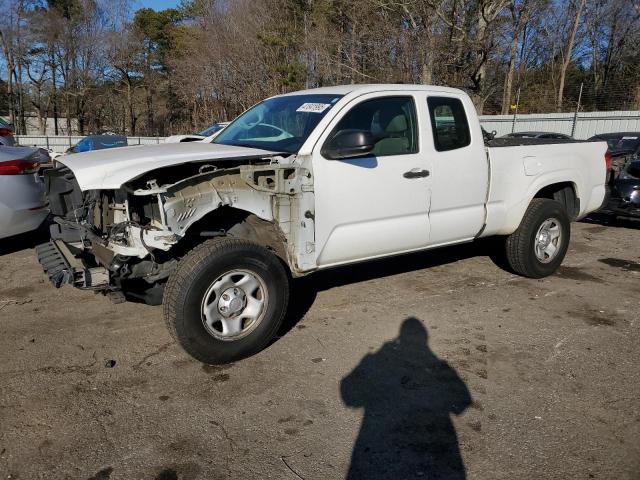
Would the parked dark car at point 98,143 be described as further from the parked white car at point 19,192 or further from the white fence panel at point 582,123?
the white fence panel at point 582,123

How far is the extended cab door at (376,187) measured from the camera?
3.97 meters

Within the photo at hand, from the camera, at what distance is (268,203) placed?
3.83 meters

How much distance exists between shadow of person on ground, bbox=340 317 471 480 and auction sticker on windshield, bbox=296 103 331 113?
75.9 inches

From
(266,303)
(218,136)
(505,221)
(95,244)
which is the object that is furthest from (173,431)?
(505,221)

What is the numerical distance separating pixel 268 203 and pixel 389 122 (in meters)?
1.38

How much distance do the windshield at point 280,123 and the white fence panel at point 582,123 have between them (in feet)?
61.0

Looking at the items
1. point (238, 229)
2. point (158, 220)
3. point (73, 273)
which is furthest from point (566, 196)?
point (73, 273)

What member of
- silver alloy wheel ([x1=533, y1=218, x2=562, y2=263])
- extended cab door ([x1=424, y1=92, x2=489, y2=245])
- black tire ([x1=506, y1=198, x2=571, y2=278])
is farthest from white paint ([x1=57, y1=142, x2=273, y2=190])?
silver alloy wheel ([x1=533, y1=218, x2=562, y2=263])

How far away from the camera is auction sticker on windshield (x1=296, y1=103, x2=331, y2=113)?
4238mm

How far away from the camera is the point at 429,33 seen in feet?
70.5

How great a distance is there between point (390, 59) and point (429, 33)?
209 centimetres

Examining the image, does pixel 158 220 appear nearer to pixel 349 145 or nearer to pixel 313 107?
pixel 349 145

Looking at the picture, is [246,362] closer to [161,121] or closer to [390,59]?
[390,59]

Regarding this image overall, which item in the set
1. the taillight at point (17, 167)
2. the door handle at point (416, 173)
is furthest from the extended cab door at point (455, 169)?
the taillight at point (17, 167)
